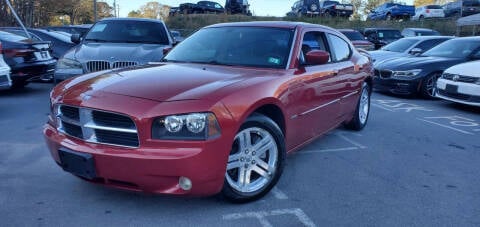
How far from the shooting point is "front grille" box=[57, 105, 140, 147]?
2.99 metres

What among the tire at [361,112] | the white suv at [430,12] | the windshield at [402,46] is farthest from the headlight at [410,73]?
the white suv at [430,12]

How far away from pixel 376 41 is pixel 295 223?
1977cm

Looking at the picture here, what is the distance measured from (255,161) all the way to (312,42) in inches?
72.8

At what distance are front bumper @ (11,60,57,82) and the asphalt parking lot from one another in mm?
2403

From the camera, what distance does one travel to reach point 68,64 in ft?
23.6

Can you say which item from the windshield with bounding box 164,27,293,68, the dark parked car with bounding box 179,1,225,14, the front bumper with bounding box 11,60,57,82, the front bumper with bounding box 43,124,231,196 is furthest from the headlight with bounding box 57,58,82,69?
the dark parked car with bounding box 179,1,225,14

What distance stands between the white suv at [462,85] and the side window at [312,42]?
14.0 ft

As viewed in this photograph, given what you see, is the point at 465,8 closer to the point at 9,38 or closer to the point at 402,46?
the point at 402,46

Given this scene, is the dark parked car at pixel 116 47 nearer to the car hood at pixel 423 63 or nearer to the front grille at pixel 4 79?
the front grille at pixel 4 79

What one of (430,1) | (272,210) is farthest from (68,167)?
(430,1)

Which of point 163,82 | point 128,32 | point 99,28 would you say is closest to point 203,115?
point 163,82

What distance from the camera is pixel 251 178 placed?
3602mm

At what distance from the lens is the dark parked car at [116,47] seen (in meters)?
7.09

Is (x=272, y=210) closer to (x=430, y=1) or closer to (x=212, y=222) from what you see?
(x=212, y=222)
